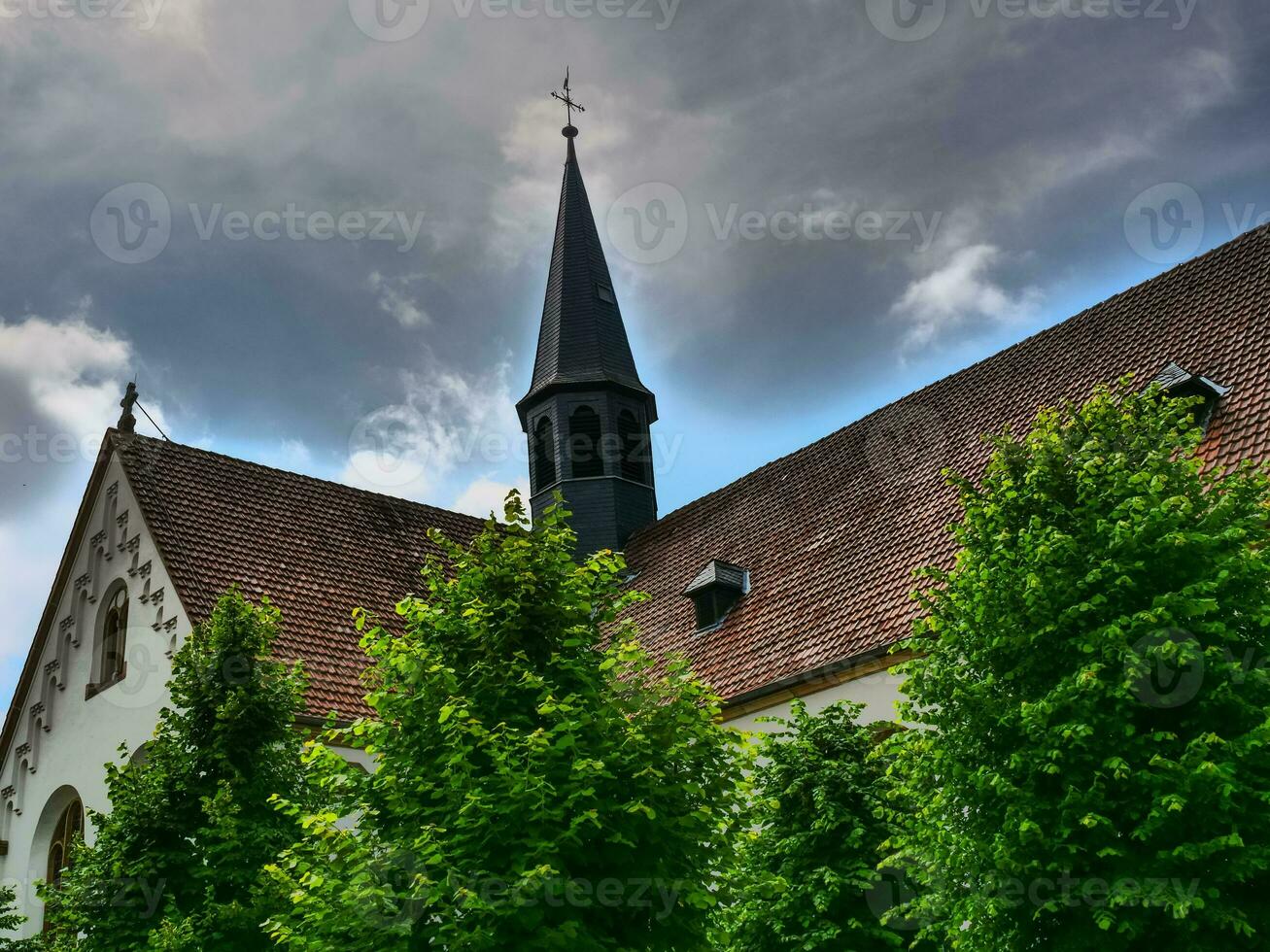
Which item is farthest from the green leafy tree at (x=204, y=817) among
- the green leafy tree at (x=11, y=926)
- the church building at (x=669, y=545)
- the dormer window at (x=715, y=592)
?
the dormer window at (x=715, y=592)

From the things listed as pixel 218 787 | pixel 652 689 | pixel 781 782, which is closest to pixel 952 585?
pixel 652 689

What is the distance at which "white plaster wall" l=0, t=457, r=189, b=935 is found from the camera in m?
17.9

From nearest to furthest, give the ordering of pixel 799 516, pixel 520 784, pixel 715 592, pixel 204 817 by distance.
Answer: pixel 520 784 < pixel 204 817 < pixel 715 592 < pixel 799 516

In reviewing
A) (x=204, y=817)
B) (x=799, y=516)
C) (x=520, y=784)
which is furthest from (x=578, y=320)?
(x=520, y=784)

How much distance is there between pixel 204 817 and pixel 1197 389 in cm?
1204

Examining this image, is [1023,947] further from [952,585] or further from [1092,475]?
[1092,475]

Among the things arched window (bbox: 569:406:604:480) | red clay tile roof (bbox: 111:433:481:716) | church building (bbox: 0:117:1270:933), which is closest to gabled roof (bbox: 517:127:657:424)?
arched window (bbox: 569:406:604:480)

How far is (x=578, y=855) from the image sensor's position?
27.4 feet

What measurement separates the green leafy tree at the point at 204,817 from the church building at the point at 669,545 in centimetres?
358

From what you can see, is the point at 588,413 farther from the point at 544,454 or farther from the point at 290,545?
the point at 290,545

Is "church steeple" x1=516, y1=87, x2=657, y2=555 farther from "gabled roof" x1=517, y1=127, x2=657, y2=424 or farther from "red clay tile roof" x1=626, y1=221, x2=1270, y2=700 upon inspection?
"red clay tile roof" x1=626, y1=221, x2=1270, y2=700

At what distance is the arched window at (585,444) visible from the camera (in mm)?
24672

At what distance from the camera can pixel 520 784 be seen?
8062mm

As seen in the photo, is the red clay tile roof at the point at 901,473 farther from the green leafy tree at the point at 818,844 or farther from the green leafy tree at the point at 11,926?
the green leafy tree at the point at 11,926
